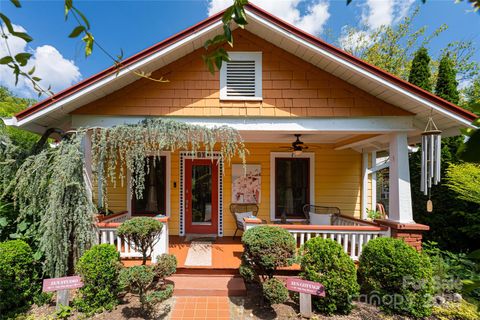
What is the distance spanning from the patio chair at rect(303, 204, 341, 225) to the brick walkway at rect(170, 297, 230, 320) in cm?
329

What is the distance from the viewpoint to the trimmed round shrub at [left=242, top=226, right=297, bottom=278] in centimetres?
336

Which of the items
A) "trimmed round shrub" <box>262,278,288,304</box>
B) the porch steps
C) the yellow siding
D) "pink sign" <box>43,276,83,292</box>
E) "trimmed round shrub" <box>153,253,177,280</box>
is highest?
the yellow siding

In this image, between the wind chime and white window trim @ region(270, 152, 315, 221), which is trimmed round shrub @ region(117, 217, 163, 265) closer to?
white window trim @ region(270, 152, 315, 221)

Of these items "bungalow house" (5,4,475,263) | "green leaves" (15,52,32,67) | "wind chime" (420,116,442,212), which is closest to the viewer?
"green leaves" (15,52,32,67)

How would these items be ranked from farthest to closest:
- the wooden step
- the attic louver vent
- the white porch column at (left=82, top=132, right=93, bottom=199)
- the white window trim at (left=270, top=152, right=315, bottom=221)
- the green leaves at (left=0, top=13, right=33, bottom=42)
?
the white window trim at (left=270, top=152, right=315, bottom=221)
the attic louver vent
the wooden step
the white porch column at (left=82, top=132, right=93, bottom=199)
the green leaves at (left=0, top=13, right=33, bottom=42)

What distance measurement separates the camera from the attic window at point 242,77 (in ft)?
14.3

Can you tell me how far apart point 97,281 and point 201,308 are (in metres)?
1.65

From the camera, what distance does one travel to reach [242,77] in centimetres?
441

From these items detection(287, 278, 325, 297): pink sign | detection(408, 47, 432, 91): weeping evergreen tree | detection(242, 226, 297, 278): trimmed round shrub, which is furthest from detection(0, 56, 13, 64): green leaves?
detection(408, 47, 432, 91): weeping evergreen tree

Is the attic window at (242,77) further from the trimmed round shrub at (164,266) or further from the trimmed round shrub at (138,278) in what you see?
the trimmed round shrub at (138,278)

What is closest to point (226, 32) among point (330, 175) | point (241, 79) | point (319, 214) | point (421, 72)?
point (241, 79)

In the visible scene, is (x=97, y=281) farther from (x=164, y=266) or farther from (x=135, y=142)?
(x=135, y=142)

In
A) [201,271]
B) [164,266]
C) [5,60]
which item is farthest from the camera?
[201,271]

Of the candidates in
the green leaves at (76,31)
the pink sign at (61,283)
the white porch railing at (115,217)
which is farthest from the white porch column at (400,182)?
the white porch railing at (115,217)
